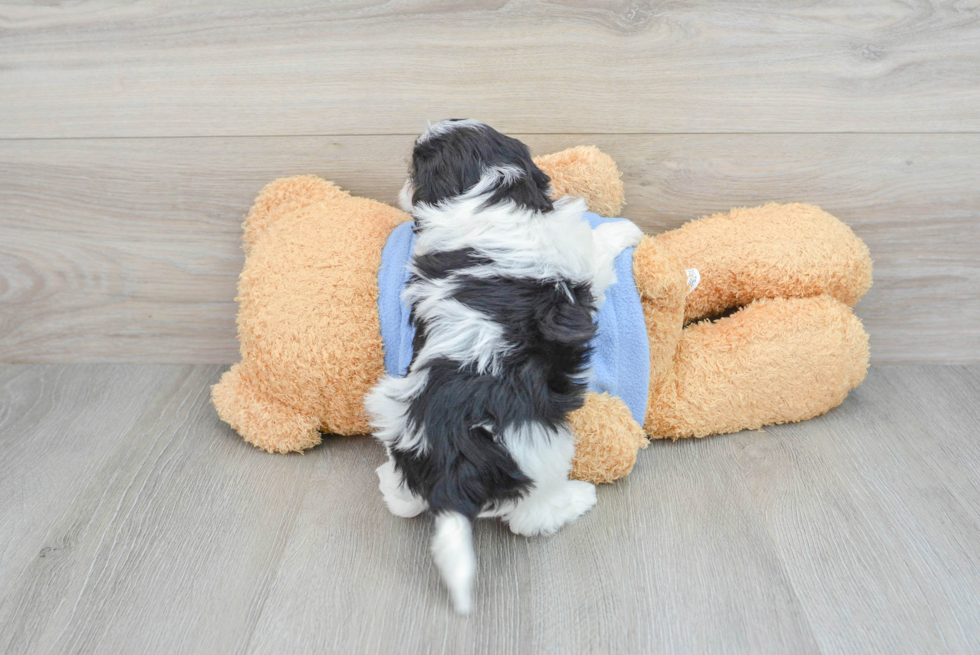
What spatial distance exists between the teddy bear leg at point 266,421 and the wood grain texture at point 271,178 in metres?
0.24

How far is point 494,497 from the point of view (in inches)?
29.9

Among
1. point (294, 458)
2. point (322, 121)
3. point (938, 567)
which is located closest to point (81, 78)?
point (322, 121)

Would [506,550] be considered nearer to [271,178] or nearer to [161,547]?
[161,547]

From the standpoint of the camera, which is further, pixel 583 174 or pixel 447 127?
pixel 583 174

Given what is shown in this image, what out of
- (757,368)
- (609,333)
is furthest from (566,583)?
(757,368)

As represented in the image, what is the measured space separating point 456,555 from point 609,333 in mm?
361

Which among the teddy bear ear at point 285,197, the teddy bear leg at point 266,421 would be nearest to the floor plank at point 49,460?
the teddy bear leg at point 266,421

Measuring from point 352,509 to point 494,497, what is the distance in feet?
0.80

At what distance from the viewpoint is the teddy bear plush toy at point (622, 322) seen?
3.00 feet

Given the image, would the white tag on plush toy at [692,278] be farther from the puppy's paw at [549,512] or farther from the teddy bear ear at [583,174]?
the puppy's paw at [549,512]

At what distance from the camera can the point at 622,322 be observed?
35.5 inches

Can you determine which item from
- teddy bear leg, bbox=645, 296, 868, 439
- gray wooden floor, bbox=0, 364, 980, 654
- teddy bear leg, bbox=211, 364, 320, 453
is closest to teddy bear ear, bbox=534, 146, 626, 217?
teddy bear leg, bbox=645, 296, 868, 439

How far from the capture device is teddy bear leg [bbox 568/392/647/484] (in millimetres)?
891

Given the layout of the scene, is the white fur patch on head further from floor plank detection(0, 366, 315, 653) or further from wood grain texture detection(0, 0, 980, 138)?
floor plank detection(0, 366, 315, 653)
